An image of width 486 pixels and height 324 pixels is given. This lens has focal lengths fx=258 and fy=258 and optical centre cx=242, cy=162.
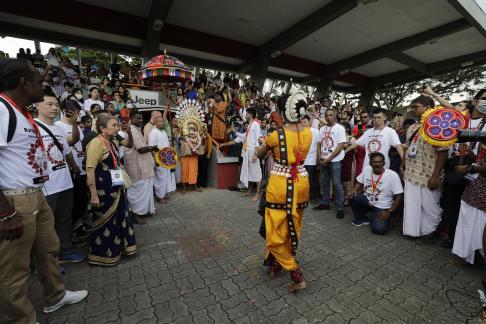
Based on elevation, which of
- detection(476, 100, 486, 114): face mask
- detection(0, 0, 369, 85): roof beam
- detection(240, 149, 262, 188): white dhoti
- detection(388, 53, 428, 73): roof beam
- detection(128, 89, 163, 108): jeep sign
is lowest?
detection(240, 149, 262, 188): white dhoti

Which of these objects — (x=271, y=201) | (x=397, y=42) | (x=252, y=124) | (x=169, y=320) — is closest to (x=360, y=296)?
(x=271, y=201)

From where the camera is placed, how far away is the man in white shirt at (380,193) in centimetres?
392

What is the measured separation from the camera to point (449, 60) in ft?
49.7

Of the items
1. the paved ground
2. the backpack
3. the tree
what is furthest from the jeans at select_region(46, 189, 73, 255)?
the tree

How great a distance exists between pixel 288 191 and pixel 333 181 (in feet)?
8.74

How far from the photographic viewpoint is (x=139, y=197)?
439 cm

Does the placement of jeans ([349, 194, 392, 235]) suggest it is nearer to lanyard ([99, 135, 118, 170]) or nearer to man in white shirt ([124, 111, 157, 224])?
man in white shirt ([124, 111, 157, 224])

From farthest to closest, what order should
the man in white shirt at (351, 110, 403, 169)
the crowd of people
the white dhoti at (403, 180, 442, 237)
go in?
the man in white shirt at (351, 110, 403, 169), the white dhoti at (403, 180, 442, 237), the crowd of people

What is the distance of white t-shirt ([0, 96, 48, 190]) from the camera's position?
5.52 feet

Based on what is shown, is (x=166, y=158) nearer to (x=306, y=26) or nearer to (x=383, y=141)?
(x=383, y=141)

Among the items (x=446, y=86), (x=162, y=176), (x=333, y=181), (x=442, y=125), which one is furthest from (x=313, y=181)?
(x=446, y=86)

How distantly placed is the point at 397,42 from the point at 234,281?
46.9 feet

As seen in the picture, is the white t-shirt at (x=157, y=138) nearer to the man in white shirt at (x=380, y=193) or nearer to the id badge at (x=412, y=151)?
the man in white shirt at (x=380, y=193)

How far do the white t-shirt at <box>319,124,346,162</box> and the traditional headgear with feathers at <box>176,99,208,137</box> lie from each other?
2992mm
